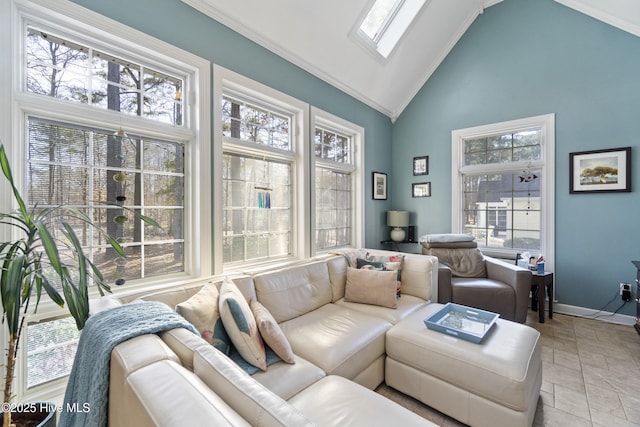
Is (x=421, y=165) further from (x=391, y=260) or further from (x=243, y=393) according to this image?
(x=243, y=393)

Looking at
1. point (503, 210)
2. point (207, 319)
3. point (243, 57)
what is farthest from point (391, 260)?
point (243, 57)

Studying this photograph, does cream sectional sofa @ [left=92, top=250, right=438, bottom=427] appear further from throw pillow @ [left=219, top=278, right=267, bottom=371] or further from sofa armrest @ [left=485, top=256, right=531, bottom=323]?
sofa armrest @ [left=485, top=256, right=531, bottom=323]

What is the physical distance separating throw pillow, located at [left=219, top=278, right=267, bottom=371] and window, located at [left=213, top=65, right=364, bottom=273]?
0.87m

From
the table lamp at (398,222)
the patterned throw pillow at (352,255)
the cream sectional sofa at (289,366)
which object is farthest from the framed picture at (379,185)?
the cream sectional sofa at (289,366)

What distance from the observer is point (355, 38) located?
9.98 feet

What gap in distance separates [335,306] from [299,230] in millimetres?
963

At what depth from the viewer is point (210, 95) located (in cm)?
222

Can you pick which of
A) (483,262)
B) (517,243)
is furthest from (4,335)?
(517,243)

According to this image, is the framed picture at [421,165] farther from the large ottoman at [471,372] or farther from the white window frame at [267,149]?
the large ottoman at [471,372]

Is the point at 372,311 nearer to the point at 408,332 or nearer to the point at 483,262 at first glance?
the point at 408,332

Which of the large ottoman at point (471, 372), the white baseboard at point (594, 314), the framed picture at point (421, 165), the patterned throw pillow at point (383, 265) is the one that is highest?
the framed picture at point (421, 165)

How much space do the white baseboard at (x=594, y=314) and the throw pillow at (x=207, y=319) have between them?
3827mm

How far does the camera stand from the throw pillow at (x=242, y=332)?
4.72 ft

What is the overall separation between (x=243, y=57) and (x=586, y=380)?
3.73 metres
